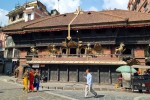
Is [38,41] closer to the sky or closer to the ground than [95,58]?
closer to the sky

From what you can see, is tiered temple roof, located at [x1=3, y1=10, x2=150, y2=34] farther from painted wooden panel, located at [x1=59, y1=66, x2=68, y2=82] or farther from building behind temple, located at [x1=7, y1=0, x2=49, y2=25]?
building behind temple, located at [x1=7, y1=0, x2=49, y2=25]

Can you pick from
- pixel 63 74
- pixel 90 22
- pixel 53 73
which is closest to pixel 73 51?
pixel 63 74

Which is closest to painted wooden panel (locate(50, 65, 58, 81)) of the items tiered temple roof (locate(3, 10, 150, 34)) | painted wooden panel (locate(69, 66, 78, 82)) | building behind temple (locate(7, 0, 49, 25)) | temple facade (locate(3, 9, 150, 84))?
temple facade (locate(3, 9, 150, 84))

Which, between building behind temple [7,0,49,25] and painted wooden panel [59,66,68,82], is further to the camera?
building behind temple [7,0,49,25]

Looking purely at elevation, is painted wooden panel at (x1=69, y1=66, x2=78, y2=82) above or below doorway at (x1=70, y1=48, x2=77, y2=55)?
below

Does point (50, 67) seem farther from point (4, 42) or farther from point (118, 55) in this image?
point (4, 42)

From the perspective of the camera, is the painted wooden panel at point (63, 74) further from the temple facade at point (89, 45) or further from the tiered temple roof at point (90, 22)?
the tiered temple roof at point (90, 22)

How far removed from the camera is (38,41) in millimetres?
33906

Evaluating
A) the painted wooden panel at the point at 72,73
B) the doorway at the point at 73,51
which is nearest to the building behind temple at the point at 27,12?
the doorway at the point at 73,51

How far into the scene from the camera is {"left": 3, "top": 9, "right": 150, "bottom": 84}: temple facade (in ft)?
92.5

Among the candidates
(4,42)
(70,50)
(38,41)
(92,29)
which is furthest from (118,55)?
(4,42)

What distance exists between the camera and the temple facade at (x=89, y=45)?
28.2 metres

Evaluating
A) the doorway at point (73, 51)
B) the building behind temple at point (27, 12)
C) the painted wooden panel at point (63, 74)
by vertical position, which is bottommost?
the painted wooden panel at point (63, 74)

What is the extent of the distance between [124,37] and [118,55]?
9.74ft
